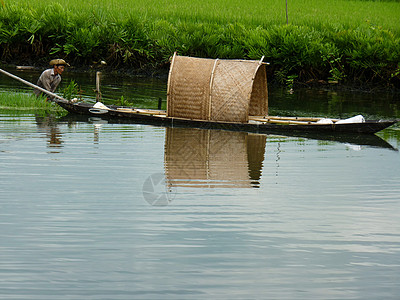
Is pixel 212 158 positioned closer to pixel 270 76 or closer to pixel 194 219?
pixel 194 219

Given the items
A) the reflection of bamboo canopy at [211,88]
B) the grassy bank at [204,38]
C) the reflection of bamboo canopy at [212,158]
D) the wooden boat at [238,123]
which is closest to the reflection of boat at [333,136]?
the wooden boat at [238,123]

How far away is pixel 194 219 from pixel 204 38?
14.7 meters

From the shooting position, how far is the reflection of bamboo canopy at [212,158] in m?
9.77

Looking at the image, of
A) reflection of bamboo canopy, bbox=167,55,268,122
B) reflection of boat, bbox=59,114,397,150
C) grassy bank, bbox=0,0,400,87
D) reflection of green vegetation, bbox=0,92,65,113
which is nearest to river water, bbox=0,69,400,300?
reflection of boat, bbox=59,114,397,150

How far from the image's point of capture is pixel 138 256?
667 cm

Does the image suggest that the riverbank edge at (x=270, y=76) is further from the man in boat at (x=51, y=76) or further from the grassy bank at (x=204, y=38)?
the man in boat at (x=51, y=76)

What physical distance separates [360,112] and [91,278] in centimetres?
1244

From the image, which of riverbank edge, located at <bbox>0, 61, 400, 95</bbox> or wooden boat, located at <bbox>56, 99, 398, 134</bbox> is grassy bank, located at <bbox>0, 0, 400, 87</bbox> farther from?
wooden boat, located at <bbox>56, 99, 398, 134</bbox>

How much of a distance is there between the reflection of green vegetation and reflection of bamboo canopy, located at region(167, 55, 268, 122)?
300 centimetres

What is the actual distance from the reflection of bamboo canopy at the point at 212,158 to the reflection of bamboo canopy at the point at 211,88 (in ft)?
1.16

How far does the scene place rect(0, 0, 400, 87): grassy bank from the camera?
21.0m

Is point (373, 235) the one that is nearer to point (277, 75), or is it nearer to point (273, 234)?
point (273, 234)

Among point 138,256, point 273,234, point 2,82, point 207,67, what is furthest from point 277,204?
point 2,82

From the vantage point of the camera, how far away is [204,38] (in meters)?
21.9
